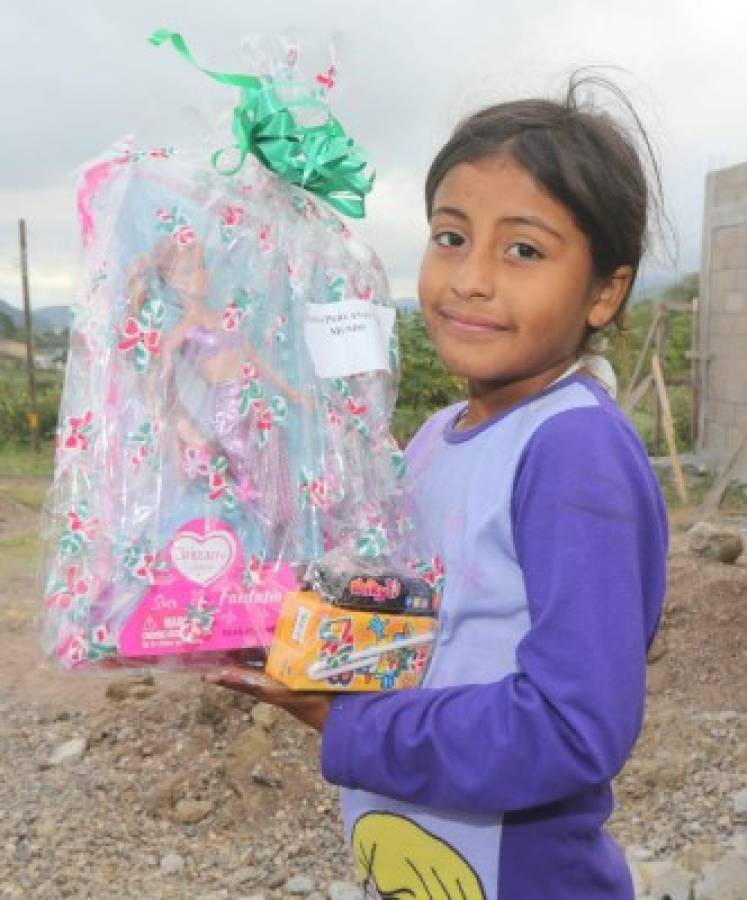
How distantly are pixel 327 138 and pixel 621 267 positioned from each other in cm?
45

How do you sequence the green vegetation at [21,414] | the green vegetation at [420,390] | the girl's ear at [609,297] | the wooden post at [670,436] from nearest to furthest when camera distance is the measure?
the girl's ear at [609,297], the wooden post at [670,436], the green vegetation at [420,390], the green vegetation at [21,414]

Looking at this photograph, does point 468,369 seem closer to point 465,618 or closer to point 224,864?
point 465,618

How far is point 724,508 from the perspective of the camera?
10.4 metres

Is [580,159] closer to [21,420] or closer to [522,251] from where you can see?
[522,251]

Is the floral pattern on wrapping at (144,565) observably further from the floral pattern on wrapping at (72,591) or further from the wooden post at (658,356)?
the wooden post at (658,356)

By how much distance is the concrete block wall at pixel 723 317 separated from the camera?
36.1ft

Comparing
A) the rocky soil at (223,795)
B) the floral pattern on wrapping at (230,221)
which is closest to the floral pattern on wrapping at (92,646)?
the floral pattern on wrapping at (230,221)

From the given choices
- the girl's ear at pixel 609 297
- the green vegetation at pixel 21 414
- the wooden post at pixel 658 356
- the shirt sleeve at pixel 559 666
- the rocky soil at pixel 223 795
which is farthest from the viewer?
the green vegetation at pixel 21 414

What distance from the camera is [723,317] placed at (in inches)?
448

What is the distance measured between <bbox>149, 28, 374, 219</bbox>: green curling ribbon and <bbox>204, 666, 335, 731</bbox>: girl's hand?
68cm

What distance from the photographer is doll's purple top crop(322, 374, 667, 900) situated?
125 cm

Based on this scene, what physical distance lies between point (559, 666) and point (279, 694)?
1.18ft

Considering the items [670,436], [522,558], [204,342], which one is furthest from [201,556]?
[670,436]

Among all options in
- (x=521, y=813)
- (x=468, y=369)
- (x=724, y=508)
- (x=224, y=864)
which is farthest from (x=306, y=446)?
(x=724, y=508)
